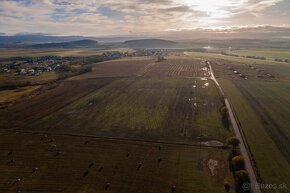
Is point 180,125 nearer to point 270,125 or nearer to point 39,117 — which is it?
point 270,125

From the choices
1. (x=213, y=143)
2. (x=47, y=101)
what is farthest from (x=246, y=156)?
(x=47, y=101)

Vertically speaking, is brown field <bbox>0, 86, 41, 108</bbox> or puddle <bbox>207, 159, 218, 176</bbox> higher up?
brown field <bbox>0, 86, 41, 108</bbox>

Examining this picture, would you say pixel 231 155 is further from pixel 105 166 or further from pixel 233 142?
pixel 105 166

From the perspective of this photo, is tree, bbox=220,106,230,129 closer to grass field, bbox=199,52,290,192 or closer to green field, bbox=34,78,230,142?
green field, bbox=34,78,230,142

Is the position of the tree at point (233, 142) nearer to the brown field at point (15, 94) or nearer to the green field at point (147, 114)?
the green field at point (147, 114)

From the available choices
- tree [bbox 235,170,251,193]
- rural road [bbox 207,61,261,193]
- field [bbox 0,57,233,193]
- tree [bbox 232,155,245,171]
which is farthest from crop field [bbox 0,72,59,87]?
tree [bbox 235,170,251,193]

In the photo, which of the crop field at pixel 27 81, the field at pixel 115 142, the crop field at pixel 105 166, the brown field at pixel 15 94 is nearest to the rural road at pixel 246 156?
the field at pixel 115 142
